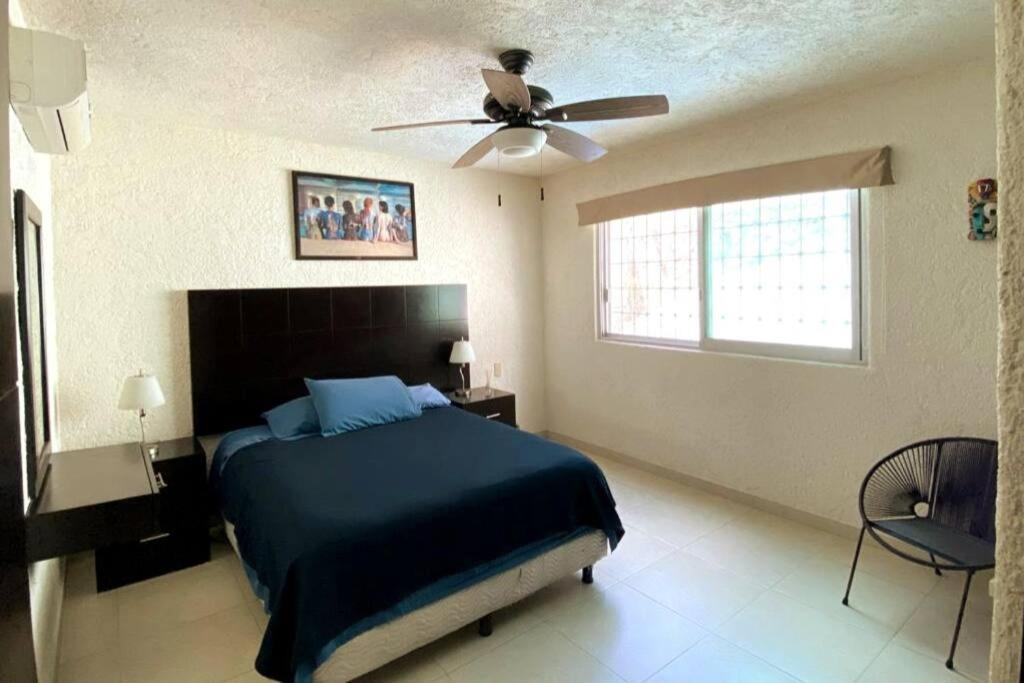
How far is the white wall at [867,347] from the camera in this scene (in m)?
2.47

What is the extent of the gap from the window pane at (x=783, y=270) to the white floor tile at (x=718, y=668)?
1.77 metres

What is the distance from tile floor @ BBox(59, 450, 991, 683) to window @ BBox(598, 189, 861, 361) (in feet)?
3.89

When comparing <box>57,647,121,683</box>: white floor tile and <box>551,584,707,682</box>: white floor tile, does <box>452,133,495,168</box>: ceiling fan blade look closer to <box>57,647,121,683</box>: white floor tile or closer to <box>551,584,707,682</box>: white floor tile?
<box>551,584,707,682</box>: white floor tile

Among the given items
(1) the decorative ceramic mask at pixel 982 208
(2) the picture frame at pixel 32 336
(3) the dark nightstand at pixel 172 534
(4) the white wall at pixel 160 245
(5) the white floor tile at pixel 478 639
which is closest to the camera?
(2) the picture frame at pixel 32 336

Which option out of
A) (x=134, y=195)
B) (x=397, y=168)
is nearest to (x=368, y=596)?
(x=134, y=195)

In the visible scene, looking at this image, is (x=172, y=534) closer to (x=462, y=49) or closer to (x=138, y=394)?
(x=138, y=394)

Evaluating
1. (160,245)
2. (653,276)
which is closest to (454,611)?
(160,245)

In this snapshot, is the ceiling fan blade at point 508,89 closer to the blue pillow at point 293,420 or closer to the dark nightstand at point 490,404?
the blue pillow at point 293,420

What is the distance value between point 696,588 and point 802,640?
19.0 inches

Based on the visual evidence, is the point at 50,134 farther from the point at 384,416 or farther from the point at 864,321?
the point at 864,321

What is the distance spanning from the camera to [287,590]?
1.76 m

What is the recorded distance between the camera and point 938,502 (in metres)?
2.42

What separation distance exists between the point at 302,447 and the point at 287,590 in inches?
44.9

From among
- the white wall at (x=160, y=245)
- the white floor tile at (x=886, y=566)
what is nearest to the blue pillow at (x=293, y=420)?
the white wall at (x=160, y=245)
